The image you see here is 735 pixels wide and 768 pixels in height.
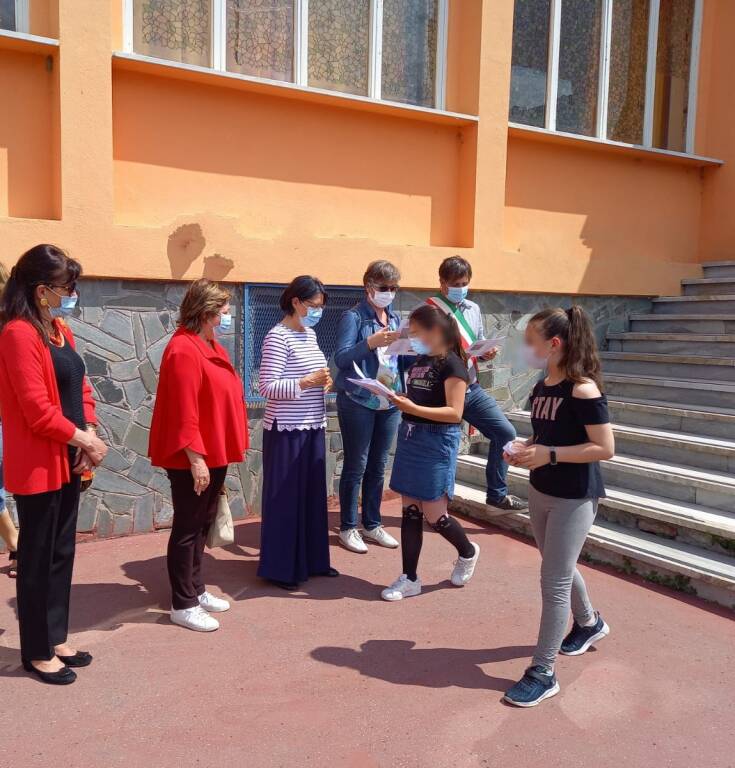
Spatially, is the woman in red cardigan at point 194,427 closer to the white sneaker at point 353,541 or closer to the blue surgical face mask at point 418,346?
the blue surgical face mask at point 418,346

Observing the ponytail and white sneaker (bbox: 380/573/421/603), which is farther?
white sneaker (bbox: 380/573/421/603)

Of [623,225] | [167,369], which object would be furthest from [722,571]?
[623,225]

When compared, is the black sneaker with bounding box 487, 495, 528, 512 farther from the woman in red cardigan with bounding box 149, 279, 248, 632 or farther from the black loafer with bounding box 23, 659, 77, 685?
the black loafer with bounding box 23, 659, 77, 685

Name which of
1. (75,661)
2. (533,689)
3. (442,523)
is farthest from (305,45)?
(533,689)

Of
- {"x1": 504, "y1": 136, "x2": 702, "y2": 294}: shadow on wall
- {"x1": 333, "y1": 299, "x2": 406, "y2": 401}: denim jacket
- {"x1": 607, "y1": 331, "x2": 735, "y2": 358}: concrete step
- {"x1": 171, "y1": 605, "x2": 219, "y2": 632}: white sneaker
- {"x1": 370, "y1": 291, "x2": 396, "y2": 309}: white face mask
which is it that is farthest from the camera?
{"x1": 504, "y1": 136, "x2": 702, "y2": 294}: shadow on wall

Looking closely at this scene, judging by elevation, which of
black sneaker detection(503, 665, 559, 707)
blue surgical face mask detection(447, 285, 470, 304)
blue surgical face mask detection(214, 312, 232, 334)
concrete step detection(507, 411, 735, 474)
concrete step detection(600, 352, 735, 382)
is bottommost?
black sneaker detection(503, 665, 559, 707)

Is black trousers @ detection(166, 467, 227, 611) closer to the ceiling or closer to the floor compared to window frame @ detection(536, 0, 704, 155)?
closer to the floor

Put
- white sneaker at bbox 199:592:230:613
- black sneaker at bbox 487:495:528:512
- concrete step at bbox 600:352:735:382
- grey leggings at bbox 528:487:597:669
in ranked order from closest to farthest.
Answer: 1. grey leggings at bbox 528:487:597:669
2. white sneaker at bbox 199:592:230:613
3. black sneaker at bbox 487:495:528:512
4. concrete step at bbox 600:352:735:382

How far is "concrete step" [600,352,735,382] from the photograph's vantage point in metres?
7.09

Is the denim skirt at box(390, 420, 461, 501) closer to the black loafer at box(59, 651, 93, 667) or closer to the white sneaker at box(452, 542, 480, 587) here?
the white sneaker at box(452, 542, 480, 587)

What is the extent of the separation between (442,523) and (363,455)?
1.17 m

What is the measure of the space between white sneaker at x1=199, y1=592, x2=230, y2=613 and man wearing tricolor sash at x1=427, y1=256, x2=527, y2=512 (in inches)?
92.6

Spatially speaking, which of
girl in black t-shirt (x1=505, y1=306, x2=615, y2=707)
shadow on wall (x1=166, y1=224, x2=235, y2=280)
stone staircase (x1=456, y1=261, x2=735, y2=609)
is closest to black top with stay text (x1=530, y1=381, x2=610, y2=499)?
girl in black t-shirt (x1=505, y1=306, x2=615, y2=707)

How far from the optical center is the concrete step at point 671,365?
23.3 ft
